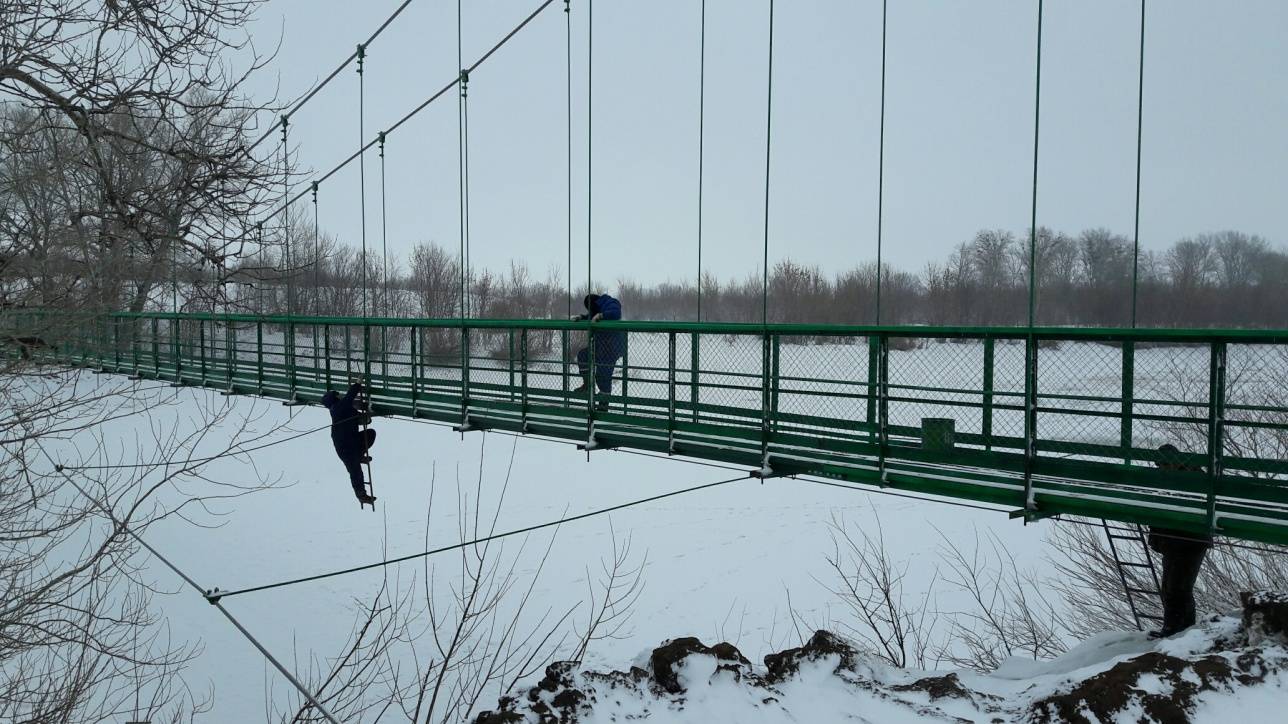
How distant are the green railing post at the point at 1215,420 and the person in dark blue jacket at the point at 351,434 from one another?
26.7ft

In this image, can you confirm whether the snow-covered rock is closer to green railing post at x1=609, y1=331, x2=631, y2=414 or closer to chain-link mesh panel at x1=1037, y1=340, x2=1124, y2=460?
chain-link mesh panel at x1=1037, y1=340, x2=1124, y2=460

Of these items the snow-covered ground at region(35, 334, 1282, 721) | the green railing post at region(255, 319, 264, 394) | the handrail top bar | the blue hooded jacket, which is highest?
the handrail top bar

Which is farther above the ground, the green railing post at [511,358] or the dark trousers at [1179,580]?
the green railing post at [511,358]

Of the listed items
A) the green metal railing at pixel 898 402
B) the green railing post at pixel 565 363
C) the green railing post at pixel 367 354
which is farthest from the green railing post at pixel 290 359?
the green railing post at pixel 565 363

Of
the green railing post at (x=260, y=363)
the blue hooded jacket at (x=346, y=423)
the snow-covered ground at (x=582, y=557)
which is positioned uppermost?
the green railing post at (x=260, y=363)

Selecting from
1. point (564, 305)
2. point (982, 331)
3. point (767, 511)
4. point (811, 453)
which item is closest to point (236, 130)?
point (811, 453)

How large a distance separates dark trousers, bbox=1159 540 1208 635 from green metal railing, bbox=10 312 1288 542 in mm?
541

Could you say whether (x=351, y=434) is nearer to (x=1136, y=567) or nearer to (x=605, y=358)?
(x=605, y=358)

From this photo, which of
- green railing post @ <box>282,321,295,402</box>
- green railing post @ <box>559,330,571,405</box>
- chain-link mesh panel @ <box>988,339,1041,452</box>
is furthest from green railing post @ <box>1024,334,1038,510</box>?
green railing post @ <box>282,321,295,402</box>

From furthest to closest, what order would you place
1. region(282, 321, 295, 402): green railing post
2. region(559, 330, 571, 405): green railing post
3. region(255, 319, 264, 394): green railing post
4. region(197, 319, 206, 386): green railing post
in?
1. region(197, 319, 206, 386): green railing post
2. region(255, 319, 264, 394): green railing post
3. region(282, 321, 295, 402): green railing post
4. region(559, 330, 571, 405): green railing post

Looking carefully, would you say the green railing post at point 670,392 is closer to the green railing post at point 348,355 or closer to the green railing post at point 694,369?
the green railing post at point 694,369

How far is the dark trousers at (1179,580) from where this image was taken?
226 inches

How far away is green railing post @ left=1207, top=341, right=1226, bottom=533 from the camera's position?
14.8 feet

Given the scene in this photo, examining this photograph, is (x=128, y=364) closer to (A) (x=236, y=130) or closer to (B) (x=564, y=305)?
(B) (x=564, y=305)
